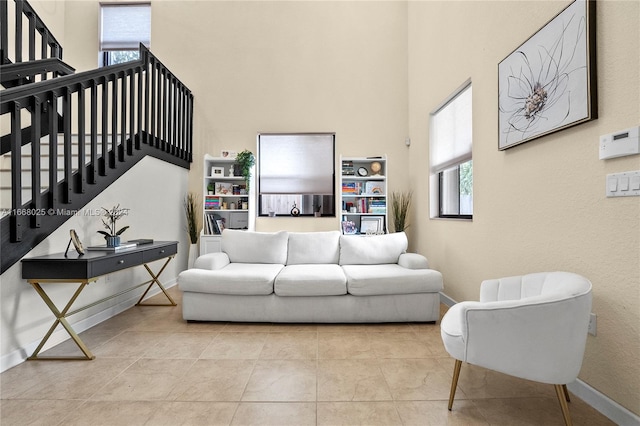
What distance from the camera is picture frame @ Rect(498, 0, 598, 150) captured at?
5.90ft

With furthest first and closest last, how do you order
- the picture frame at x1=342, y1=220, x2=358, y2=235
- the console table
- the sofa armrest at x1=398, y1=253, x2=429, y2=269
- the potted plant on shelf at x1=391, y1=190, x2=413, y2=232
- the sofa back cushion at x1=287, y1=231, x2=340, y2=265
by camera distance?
the picture frame at x1=342, y1=220, x2=358, y2=235, the potted plant on shelf at x1=391, y1=190, x2=413, y2=232, the sofa back cushion at x1=287, y1=231, x2=340, y2=265, the sofa armrest at x1=398, y1=253, x2=429, y2=269, the console table

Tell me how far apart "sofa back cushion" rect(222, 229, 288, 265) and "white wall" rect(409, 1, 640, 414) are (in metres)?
2.00

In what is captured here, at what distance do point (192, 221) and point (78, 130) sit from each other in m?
2.50

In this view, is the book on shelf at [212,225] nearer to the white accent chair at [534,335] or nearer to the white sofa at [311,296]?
the white sofa at [311,296]

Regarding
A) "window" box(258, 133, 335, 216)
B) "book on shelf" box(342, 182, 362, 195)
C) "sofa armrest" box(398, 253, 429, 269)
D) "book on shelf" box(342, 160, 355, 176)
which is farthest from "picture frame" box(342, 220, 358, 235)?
"sofa armrest" box(398, 253, 429, 269)

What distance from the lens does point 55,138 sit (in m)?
2.39

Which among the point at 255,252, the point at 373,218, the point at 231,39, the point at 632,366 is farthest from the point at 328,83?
the point at 632,366

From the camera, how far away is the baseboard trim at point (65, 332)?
7.49 feet

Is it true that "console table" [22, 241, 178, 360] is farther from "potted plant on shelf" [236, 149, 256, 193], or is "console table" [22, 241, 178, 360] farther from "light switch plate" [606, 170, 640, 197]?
"light switch plate" [606, 170, 640, 197]

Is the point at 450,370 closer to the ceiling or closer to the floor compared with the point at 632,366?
closer to the floor

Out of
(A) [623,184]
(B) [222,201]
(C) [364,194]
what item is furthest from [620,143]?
(B) [222,201]

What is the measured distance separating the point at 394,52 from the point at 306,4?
Answer: 5.53 ft

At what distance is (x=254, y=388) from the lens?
201 cm

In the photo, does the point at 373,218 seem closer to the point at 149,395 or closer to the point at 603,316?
the point at 603,316
